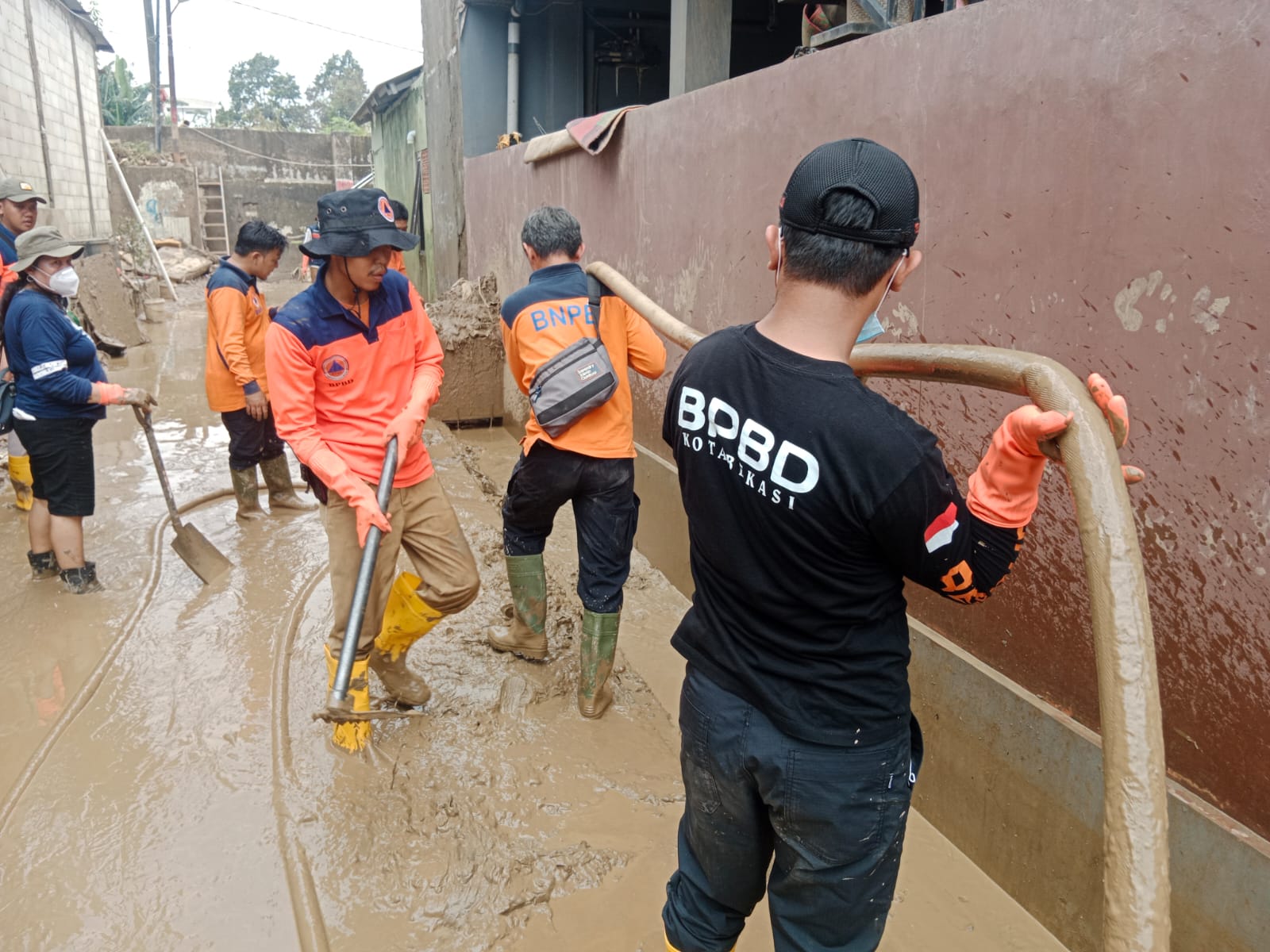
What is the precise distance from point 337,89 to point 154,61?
29.7 metres

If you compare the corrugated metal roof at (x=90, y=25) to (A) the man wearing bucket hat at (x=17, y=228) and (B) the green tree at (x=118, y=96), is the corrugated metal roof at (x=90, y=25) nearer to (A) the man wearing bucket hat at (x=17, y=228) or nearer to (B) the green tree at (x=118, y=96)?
(B) the green tree at (x=118, y=96)

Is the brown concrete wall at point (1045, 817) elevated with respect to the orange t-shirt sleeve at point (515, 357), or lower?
lower

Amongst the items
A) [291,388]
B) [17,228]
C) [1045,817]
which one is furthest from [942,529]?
[17,228]

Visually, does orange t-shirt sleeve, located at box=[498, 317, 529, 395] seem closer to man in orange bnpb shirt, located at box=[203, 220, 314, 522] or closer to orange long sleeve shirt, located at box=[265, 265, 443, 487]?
orange long sleeve shirt, located at box=[265, 265, 443, 487]

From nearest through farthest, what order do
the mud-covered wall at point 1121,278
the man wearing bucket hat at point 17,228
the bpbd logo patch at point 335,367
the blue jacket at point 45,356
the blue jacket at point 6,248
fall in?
1. the mud-covered wall at point 1121,278
2. the bpbd logo patch at point 335,367
3. the blue jacket at point 45,356
4. the blue jacket at point 6,248
5. the man wearing bucket hat at point 17,228

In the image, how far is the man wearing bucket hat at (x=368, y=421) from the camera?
290cm

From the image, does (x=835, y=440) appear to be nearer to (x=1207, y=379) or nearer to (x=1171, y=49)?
(x=1207, y=379)

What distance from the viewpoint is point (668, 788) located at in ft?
10.1

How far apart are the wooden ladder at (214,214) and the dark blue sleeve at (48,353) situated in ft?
70.4

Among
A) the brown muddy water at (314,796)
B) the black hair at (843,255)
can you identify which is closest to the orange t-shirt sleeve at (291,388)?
the brown muddy water at (314,796)

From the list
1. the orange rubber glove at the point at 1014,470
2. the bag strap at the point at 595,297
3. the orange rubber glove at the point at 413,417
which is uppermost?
the bag strap at the point at 595,297

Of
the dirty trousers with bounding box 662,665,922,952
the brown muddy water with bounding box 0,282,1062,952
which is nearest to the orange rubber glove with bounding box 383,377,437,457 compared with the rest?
the brown muddy water with bounding box 0,282,1062,952

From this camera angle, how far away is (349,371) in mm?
3070

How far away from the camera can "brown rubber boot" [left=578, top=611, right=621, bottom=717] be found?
3.40m
